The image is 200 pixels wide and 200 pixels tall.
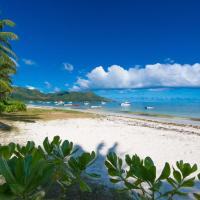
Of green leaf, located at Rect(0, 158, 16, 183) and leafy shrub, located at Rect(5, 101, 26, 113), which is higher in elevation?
leafy shrub, located at Rect(5, 101, 26, 113)

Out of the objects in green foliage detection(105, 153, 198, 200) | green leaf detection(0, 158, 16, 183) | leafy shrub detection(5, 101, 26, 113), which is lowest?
green foliage detection(105, 153, 198, 200)

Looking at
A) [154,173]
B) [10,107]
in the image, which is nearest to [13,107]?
[10,107]

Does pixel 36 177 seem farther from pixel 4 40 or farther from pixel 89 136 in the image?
pixel 4 40

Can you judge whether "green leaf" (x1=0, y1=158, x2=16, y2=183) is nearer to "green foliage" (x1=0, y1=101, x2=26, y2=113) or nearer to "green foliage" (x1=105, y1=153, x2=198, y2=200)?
"green foliage" (x1=105, y1=153, x2=198, y2=200)

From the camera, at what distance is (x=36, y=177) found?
1.21 metres

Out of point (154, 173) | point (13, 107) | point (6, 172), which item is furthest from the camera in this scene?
point (13, 107)

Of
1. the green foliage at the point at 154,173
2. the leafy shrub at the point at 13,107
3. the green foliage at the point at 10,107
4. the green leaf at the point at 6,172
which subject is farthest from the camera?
the leafy shrub at the point at 13,107

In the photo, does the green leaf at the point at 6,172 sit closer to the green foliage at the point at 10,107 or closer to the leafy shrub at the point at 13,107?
the green foliage at the point at 10,107

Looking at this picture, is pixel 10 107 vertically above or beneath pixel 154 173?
above

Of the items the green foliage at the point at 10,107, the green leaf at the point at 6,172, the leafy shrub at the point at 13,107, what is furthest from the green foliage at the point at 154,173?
the leafy shrub at the point at 13,107

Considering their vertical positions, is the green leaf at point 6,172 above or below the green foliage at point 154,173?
above

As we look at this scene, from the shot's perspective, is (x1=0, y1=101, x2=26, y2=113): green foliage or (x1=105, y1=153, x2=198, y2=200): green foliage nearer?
(x1=105, y1=153, x2=198, y2=200): green foliage

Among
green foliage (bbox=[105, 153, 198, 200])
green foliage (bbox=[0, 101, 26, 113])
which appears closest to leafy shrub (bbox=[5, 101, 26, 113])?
green foliage (bbox=[0, 101, 26, 113])

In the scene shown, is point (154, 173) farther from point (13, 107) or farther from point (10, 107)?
point (13, 107)
